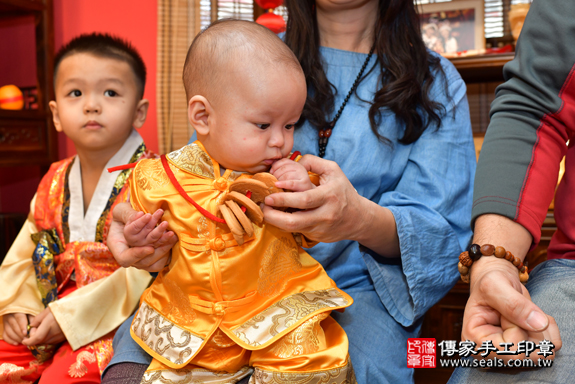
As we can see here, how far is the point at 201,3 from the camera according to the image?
8.80 feet

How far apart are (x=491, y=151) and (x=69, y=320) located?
1.08 m

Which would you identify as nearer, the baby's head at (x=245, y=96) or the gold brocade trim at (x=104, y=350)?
the baby's head at (x=245, y=96)

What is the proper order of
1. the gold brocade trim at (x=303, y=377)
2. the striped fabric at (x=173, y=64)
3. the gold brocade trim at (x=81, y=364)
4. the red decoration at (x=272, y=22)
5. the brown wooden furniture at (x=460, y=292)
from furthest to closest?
the striped fabric at (x=173, y=64) → the red decoration at (x=272, y=22) → the brown wooden furniture at (x=460, y=292) → the gold brocade trim at (x=81, y=364) → the gold brocade trim at (x=303, y=377)

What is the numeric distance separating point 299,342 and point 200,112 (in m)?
0.46

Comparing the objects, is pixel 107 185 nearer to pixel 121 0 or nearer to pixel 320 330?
pixel 320 330

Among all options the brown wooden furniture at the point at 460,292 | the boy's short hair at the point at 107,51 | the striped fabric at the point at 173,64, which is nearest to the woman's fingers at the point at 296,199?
the boy's short hair at the point at 107,51

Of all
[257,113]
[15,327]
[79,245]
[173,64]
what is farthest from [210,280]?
[173,64]

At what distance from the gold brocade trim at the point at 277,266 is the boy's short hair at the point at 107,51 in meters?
0.86

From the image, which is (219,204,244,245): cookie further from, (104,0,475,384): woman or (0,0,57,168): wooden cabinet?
(0,0,57,168): wooden cabinet

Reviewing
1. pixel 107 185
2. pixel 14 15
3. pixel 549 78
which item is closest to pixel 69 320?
pixel 107 185

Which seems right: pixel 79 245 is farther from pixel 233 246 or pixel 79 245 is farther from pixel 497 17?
pixel 497 17

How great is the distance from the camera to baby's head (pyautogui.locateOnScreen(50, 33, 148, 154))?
1.39 metres

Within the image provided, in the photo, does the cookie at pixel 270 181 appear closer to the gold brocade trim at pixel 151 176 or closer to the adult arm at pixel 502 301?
the gold brocade trim at pixel 151 176

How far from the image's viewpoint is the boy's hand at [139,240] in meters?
0.84
